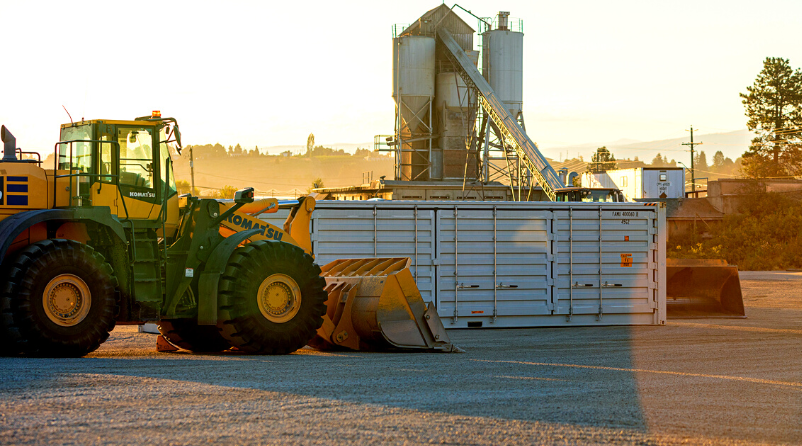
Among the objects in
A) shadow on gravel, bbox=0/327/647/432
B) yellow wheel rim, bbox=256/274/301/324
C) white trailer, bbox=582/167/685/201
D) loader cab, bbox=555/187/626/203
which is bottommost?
shadow on gravel, bbox=0/327/647/432

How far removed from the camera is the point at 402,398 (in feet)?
27.9

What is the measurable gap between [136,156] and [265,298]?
2.48 meters

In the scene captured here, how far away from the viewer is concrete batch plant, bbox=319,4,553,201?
53969 mm

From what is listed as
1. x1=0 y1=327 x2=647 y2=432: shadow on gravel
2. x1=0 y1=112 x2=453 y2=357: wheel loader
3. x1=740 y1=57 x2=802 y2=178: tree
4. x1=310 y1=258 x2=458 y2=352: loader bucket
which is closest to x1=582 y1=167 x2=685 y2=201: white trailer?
x1=740 y1=57 x2=802 y2=178: tree

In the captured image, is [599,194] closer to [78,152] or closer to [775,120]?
[78,152]

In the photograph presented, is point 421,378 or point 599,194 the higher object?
point 599,194

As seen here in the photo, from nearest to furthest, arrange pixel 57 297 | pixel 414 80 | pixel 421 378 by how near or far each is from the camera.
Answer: pixel 421 378, pixel 57 297, pixel 414 80

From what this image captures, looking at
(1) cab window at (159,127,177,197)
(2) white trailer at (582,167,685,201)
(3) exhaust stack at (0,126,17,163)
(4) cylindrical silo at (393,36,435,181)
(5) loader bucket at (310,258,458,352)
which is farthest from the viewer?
(2) white trailer at (582,167,685,201)

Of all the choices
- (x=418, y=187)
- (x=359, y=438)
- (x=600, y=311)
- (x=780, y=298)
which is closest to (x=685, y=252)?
(x=418, y=187)

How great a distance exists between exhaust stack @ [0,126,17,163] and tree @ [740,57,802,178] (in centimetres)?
8046

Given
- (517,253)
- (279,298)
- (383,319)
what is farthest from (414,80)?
(279,298)

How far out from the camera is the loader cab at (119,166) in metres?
11.0

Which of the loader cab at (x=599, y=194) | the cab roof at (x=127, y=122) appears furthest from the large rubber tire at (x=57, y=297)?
the loader cab at (x=599, y=194)

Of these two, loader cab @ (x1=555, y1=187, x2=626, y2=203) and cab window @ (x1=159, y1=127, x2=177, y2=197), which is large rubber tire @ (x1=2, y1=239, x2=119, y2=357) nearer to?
cab window @ (x1=159, y1=127, x2=177, y2=197)
